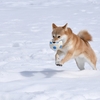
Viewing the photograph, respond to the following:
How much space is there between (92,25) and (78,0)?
7.72 meters

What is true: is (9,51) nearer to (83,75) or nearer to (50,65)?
(50,65)

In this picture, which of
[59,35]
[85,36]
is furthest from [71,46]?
[85,36]

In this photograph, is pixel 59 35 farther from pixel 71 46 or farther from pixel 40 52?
pixel 40 52

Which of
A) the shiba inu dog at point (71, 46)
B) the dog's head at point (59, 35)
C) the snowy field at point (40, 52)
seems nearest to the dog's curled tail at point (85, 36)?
the shiba inu dog at point (71, 46)

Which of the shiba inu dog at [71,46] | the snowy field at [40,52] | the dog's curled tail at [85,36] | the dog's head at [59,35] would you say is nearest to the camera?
the snowy field at [40,52]

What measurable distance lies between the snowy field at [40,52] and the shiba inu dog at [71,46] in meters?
0.22

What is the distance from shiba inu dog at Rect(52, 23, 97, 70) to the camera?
4900 millimetres

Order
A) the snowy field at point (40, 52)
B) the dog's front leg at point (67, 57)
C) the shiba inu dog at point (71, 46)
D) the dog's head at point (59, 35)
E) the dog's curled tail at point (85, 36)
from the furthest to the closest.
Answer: the dog's curled tail at point (85, 36) < the dog's front leg at point (67, 57) < the shiba inu dog at point (71, 46) < the dog's head at point (59, 35) < the snowy field at point (40, 52)

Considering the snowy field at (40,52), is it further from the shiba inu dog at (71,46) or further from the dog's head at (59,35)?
the dog's head at (59,35)

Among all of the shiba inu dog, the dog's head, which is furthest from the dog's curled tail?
the dog's head

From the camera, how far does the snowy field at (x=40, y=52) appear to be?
3.64 metres

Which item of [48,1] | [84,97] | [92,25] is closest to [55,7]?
[48,1]

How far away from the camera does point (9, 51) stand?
7.67 metres

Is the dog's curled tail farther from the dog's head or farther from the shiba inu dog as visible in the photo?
the dog's head
